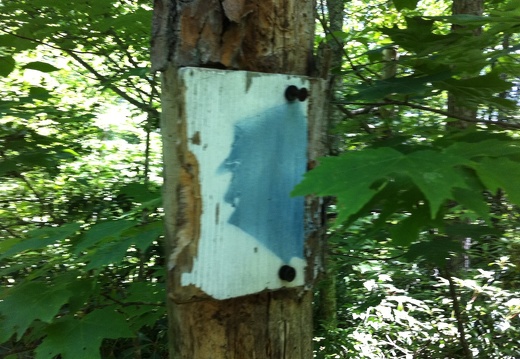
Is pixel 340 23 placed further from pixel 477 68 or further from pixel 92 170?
pixel 92 170

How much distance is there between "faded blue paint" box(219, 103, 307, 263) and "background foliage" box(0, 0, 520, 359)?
0.38 feet

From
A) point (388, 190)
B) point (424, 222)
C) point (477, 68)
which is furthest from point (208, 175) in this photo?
point (477, 68)

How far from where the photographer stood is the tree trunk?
82 cm

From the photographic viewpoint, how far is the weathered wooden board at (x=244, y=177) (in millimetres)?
793

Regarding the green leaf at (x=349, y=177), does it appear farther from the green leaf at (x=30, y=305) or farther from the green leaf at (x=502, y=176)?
the green leaf at (x=30, y=305)

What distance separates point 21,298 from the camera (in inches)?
47.8

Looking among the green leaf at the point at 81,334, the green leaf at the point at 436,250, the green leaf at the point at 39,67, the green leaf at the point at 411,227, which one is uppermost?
the green leaf at the point at 39,67

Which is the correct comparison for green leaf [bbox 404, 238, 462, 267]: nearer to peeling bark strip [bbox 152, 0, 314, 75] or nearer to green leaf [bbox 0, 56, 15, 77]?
peeling bark strip [bbox 152, 0, 314, 75]

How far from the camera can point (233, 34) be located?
86 cm

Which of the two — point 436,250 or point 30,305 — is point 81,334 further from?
point 436,250

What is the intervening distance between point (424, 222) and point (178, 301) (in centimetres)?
57

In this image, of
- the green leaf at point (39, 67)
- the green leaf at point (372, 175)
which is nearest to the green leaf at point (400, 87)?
the green leaf at point (372, 175)

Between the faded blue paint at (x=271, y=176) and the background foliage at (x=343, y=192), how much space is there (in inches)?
4.6

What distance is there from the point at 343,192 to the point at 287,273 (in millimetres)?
261
